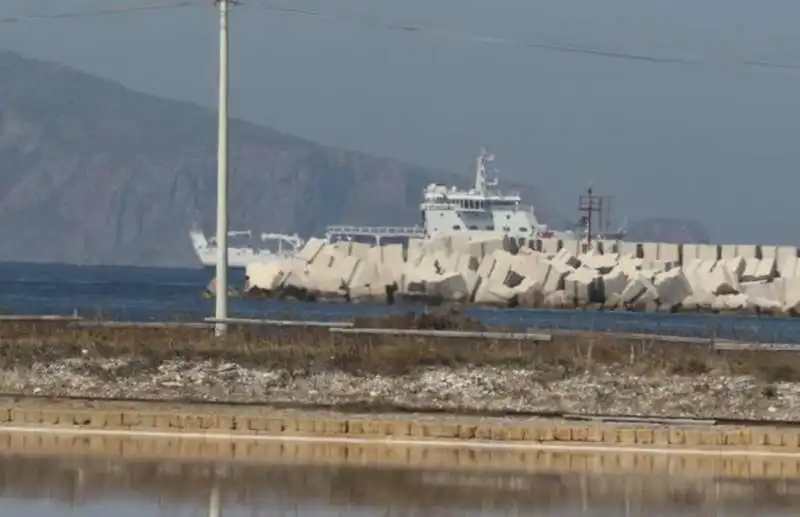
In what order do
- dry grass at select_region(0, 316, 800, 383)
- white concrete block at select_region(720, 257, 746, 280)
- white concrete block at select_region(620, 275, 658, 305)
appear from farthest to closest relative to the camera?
1. white concrete block at select_region(720, 257, 746, 280)
2. white concrete block at select_region(620, 275, 658, 305)
3. dry grass at select_region(0, 316, 800, 383)

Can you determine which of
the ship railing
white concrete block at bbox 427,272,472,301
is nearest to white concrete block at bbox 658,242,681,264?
white concrete block at bbox 427,272,472,301

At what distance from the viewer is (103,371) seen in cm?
2203

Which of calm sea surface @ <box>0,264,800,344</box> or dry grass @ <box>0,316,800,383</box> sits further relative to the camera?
calm sea surface @ <box>0,264,800,344</box>

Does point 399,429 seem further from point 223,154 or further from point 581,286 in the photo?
point 581,286

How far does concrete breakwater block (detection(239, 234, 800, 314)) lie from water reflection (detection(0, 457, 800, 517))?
208ft

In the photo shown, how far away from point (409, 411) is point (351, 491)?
234 inches

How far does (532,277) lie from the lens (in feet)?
265

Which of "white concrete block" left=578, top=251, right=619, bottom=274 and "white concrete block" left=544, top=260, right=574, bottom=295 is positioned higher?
"white concrete block" left=578, top=251, right=619, bottom=274

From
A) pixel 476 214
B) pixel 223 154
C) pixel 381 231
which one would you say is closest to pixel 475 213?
pixel 476 214

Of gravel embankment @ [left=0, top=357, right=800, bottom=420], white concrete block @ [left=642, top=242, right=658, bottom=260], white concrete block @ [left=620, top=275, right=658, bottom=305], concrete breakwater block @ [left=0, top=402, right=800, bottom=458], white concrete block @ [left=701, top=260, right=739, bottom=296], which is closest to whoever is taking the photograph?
concrete breakwater block @ [left=0, top=402, right=800, bottom=458]

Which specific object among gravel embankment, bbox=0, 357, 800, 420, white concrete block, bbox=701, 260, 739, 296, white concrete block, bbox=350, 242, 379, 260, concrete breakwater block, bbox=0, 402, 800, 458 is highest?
white concrete block, bbox=350, 242, 379, 260

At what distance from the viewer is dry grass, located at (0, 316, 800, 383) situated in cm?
2228

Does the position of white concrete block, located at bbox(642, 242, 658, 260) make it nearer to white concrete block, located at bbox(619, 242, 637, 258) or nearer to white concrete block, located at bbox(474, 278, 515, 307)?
white concrete block, located at bbox(619, 242, 637, 258)

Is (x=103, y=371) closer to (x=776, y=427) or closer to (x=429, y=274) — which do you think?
(x=776, y=427)
